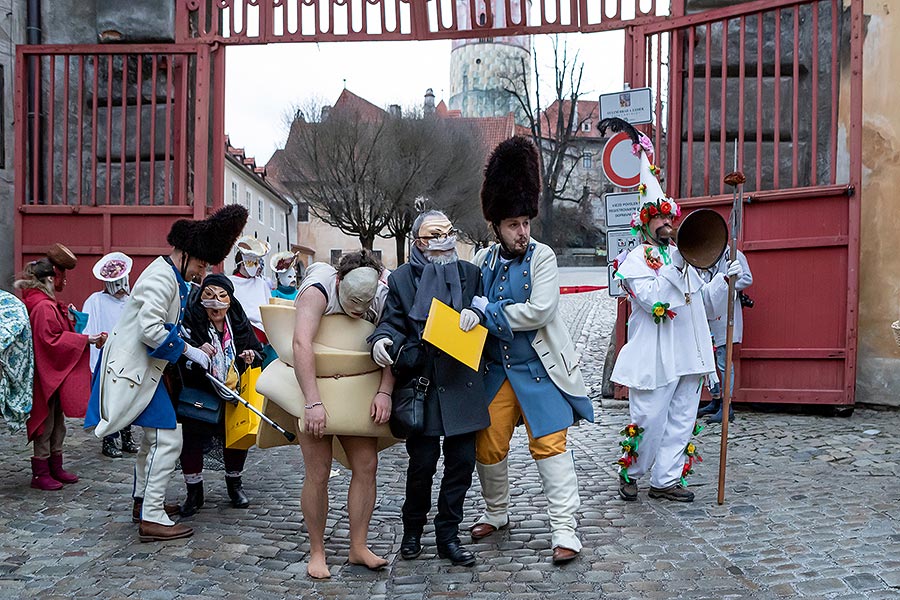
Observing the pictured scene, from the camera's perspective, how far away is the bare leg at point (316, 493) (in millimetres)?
4547

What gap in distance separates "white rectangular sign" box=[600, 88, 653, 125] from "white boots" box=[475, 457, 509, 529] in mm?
4443

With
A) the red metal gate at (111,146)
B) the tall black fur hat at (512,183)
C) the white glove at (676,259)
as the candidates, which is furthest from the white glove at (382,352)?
the red metal gate at (111,146)

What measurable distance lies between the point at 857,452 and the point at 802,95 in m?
3.66

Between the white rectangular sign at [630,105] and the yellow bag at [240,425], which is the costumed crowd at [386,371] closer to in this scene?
the yellow bag at [240,425]

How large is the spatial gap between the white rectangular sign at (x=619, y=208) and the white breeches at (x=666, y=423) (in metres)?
3.11

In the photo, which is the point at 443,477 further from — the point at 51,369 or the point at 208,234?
the point at 51,369

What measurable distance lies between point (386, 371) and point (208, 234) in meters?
1.57

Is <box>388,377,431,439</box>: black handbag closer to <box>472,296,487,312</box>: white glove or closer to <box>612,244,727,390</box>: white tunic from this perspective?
<box>472,296,487,312</box>: white glove

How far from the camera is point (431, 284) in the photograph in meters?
4.55

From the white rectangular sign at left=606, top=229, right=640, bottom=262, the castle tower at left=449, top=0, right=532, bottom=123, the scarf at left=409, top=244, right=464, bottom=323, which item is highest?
the castle tower at left=449, top=0, right=532, bottom=123

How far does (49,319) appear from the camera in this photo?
6359mm

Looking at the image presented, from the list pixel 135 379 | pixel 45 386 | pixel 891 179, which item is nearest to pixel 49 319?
pixel 45 386

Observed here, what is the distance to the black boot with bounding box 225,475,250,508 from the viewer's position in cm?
593

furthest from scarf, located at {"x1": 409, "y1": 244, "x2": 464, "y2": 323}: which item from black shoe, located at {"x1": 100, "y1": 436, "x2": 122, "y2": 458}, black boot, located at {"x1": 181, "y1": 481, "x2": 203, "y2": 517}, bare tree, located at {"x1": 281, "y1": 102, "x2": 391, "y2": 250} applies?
bare tree, located at {"x1": 281, "y1": 102, "x2": 391, "y2": 250}
